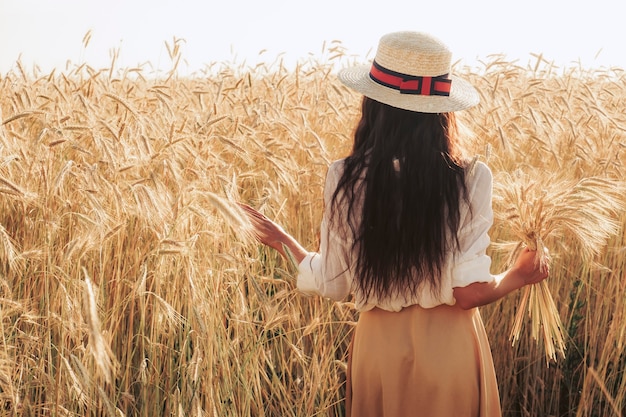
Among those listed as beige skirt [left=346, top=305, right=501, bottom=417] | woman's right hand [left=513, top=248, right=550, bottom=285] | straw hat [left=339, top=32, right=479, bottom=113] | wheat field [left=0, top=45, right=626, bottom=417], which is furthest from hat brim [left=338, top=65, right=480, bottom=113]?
beige skirt [left=346, top=305, right=501, bottom=417]

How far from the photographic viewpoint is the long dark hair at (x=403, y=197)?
1617 mm

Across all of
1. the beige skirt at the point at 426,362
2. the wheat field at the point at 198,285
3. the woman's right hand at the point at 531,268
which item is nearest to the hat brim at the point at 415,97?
the wheat field at the point at 198,285

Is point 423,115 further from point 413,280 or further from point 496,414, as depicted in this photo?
point 496,414

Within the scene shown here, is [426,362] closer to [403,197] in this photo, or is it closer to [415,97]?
[403,197]

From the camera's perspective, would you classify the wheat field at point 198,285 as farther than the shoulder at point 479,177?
Yes

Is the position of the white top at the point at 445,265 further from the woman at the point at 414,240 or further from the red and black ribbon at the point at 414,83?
the red and black ribbon at the point at 414,83

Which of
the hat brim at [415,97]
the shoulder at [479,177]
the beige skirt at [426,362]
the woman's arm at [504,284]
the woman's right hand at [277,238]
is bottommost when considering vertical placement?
the beige skirt at [426,362]

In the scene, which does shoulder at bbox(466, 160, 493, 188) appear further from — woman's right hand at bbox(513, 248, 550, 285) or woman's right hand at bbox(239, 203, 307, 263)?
woman's right hand at bbox(239, 203, 307, 263)

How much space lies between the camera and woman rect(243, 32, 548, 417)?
64.0 inches

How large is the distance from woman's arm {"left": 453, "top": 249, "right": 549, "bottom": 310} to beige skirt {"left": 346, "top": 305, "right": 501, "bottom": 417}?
11 centimetres

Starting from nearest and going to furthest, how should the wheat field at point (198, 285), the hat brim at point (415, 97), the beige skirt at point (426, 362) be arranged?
the hat brim at point (415, 97) < the beige skirt at point (426, 362) < the wheat field at point (198, 285)

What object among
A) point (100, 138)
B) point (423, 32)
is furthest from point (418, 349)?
point (100, 138)

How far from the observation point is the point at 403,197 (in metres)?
1.62

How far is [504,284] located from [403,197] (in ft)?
1.00
